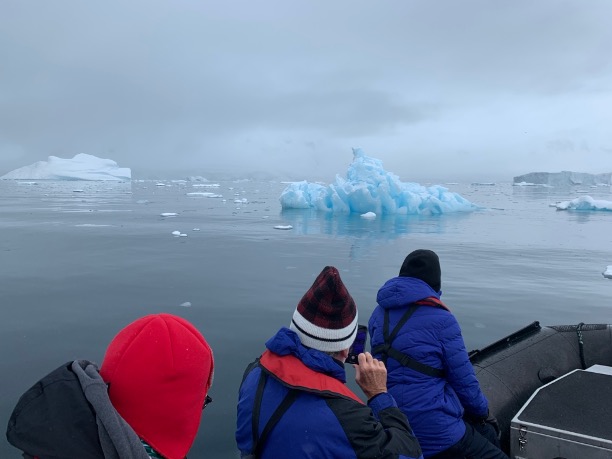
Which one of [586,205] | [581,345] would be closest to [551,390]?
[581,345]

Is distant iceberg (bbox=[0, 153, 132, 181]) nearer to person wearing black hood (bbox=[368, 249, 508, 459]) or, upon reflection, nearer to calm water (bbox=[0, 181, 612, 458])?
calm water (bbox=[0, 181, 612, 458])

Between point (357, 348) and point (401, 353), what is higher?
point (357, 348)

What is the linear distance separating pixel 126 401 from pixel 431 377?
160cm

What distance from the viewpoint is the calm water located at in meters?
4.95

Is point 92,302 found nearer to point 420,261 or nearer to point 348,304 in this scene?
point 420,261

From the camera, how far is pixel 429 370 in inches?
92.1

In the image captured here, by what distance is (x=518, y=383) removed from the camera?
11.3 feet

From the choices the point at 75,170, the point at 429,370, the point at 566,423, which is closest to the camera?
the point at 429,370

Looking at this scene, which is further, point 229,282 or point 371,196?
point 371,196

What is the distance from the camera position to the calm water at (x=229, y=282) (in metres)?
4.95

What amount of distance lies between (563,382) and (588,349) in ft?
3.21

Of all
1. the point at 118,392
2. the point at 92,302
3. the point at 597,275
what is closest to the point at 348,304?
the point at 118,392

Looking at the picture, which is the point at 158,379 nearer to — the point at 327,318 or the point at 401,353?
the point at 327,318

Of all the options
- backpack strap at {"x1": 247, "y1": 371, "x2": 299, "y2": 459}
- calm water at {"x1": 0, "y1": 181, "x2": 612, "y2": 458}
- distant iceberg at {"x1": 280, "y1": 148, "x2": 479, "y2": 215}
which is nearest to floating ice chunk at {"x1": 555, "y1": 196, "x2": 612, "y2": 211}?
distant iceberg at {"x1": 280, "y1": 148, "x2": 479, "y2": 215}
